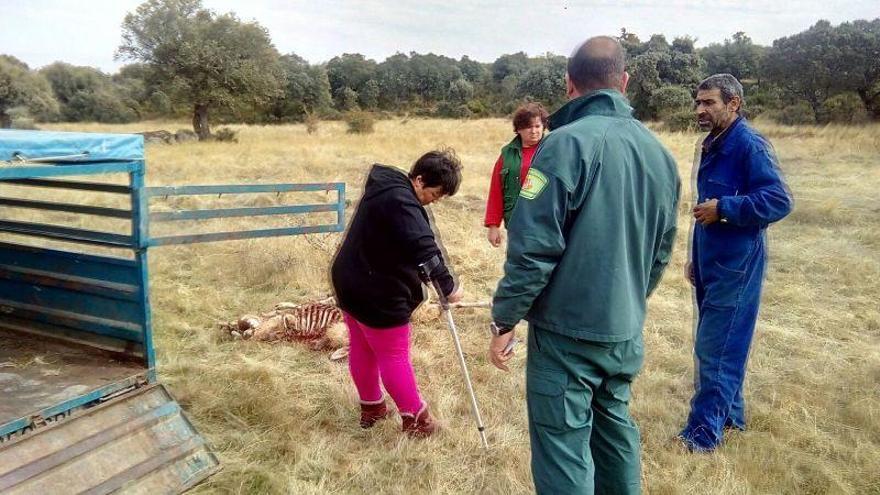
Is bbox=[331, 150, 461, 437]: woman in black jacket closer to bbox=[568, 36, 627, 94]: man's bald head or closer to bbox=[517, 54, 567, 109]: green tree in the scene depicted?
bbox=[568, 36, 627, 94]: man's bald head

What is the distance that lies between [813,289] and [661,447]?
4470 millimetres

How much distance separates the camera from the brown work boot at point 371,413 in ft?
12.2

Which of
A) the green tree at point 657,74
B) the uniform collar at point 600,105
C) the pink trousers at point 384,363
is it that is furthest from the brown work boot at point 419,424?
the green tree at point 657,74

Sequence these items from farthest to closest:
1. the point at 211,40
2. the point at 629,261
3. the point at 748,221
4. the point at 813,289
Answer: the point at 211,40
the point at 813,289
the point at 748,221
the point at 629,261

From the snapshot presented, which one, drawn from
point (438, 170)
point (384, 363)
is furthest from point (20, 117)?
point (438, 170)

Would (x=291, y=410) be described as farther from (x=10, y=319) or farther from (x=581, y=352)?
(x=581, y=352)

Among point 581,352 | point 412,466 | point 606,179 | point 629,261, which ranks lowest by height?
point 412,466

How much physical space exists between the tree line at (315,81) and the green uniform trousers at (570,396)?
2404 centimetres

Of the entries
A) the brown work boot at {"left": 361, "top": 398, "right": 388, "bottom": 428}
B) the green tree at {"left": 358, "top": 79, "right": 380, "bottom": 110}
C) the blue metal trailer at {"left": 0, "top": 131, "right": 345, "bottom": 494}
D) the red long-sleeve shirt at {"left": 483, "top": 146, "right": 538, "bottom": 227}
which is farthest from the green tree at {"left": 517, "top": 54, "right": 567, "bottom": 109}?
the blue metal trailer at {"left": 0, "top": 131, "right": 345, "bottom": 494}

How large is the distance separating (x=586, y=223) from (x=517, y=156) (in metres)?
2.31

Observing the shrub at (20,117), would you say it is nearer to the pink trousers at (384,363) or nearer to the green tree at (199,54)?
the green tree at (199,54)

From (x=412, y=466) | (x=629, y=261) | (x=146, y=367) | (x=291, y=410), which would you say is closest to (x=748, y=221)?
(x=629, y=261)

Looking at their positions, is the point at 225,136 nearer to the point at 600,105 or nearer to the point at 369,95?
the point at 369,95

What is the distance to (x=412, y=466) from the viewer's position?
11.0 ft
